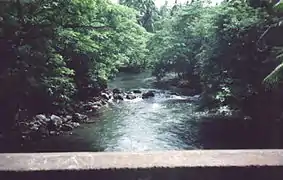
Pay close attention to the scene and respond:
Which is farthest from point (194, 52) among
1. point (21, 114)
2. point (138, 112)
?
point (21, 114)

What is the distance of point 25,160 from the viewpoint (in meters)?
2.08

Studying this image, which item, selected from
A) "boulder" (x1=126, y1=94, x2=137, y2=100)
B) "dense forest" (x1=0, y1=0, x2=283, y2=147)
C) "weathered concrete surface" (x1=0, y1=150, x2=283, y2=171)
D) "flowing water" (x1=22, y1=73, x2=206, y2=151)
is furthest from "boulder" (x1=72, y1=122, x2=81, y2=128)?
"weathered concrete surface" (x1=0, y1=150, x2=283, y2=171)

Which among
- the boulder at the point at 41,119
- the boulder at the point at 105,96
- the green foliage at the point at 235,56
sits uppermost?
the green foliage at the point at 235,56

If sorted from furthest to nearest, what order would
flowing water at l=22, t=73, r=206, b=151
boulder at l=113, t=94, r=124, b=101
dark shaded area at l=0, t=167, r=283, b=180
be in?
boulder at l=113, t=94, r=124, b=101, flowing water at l=22, t=73, r=206, b=151, dark shaded area at l=0, t=167, r=283, b=180

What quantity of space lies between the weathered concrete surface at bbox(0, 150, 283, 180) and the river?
31.6 ft

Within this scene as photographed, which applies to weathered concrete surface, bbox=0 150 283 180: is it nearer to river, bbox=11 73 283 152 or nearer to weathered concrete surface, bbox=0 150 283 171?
weathered concrete surface, bbox=0 150 283 171

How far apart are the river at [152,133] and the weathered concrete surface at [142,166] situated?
9.63 meters

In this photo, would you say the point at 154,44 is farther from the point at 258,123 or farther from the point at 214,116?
the point at 258,123

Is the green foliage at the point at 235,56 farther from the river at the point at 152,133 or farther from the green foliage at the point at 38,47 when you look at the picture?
the green foliage at the point at 38,47

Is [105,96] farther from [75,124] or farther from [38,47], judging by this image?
[38,47]

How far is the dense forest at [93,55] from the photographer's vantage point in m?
10.0

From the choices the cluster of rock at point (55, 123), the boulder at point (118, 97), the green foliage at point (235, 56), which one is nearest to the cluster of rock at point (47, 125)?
the cluster of rock at point (55, 123)

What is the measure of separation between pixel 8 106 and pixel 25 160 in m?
9.78

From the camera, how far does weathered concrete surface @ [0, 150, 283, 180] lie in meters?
1.99
